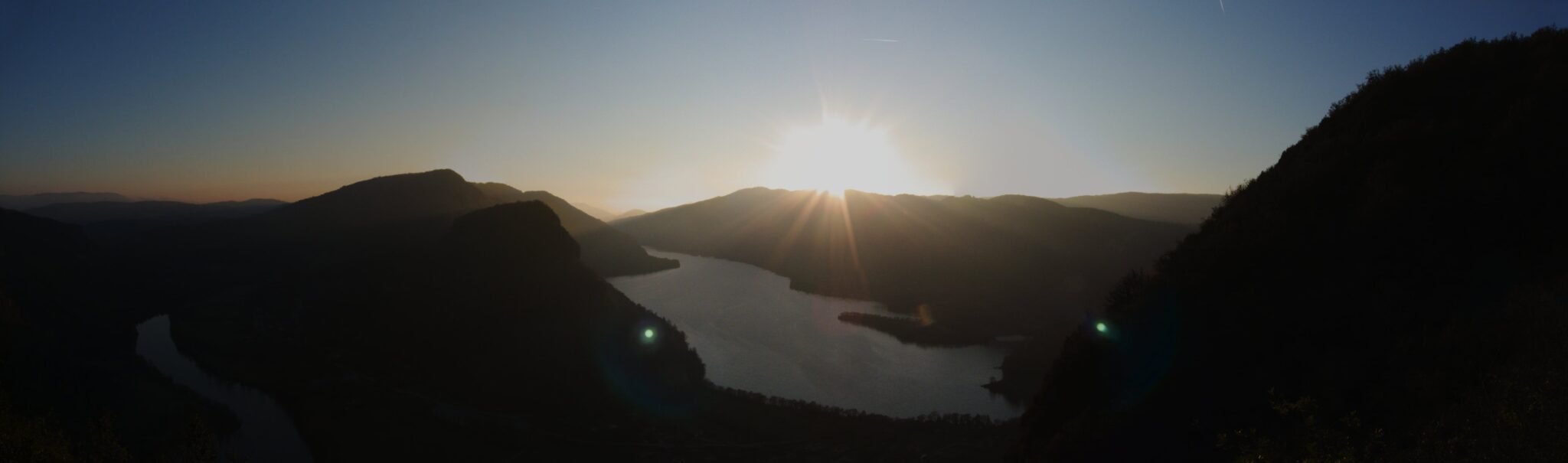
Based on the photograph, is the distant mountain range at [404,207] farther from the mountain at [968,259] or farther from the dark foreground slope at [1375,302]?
the dark foreground slope at [1375,302]

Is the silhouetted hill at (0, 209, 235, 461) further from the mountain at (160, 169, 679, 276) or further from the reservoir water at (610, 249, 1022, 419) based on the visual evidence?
the reservoir water at (610, 249, 1022, 419)

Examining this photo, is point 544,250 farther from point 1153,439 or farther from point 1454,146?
point 1454,146

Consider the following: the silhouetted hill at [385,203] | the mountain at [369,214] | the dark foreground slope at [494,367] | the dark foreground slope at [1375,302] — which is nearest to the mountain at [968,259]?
the dark foreground slope at [494,367]

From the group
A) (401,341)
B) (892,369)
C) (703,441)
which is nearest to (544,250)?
(401,341)

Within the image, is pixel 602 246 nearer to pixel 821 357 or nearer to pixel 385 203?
pixel 385 203

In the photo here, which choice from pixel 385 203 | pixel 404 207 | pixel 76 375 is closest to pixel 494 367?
pixel 76 375

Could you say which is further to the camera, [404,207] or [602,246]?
[602,246]
